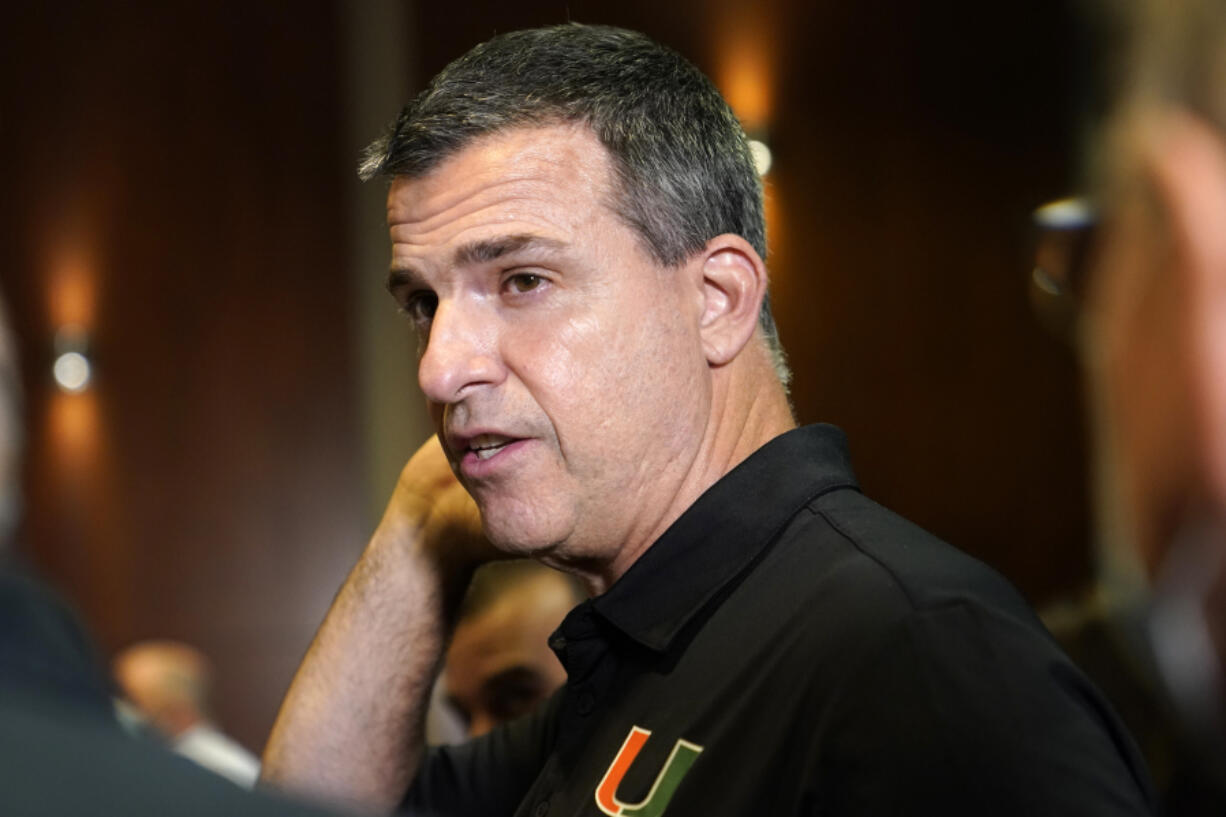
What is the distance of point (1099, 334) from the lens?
426 mm

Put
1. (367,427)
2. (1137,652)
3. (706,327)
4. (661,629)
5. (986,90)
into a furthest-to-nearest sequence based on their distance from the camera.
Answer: (367,427) → (986,90) → (706,327) → (661,629) → (1137,652)

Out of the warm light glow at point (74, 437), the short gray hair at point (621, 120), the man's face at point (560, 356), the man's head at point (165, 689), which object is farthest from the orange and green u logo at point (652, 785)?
the warm light glow at point (74, 437)

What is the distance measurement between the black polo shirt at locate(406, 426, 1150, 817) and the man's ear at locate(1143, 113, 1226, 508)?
2.49 ft

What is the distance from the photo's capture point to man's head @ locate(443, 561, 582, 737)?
259 cm

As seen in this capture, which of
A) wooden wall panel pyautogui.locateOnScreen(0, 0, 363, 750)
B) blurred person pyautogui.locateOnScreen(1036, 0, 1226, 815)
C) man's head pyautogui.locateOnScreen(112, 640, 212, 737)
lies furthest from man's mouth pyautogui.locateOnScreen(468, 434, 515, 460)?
wooden wall panel pyautogui.locateOnScreen(0, 0, 363, 750)

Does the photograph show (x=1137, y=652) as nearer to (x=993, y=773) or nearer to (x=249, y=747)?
(x=993, y=773)

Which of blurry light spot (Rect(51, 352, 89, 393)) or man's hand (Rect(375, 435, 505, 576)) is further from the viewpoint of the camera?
blurry light spot (Rect(51, 352, 89, 393))

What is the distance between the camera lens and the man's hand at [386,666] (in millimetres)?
1998

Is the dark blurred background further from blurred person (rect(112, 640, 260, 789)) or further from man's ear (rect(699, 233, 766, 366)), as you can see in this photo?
man's ear (rect(699, 233, 766, 366))

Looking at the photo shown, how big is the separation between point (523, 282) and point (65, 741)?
4.00ft

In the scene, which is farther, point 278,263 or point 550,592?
point 278,263

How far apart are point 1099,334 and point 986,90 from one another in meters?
4.27

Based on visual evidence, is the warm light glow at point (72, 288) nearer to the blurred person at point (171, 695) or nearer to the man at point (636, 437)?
the blurred person at point (171, 695)

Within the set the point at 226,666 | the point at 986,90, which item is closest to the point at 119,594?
the point at 226,666
